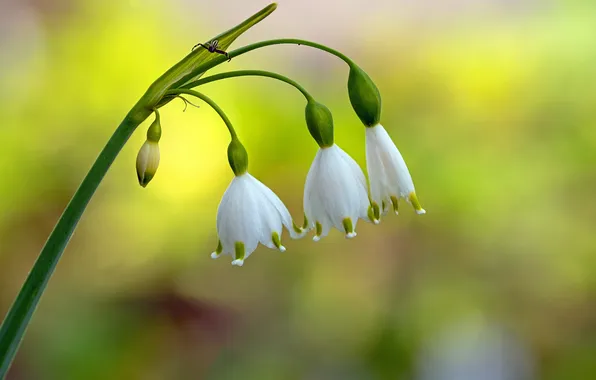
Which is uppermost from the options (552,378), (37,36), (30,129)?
(37,36)

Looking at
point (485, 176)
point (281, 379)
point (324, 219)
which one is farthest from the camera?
point (485, 176)

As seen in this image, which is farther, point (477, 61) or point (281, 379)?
point (477, 61)

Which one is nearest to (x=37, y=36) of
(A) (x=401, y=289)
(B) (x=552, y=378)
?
(A) (x=401, y=289)

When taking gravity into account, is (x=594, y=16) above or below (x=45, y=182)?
above

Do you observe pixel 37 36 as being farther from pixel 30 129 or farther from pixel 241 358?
pixel 241 358

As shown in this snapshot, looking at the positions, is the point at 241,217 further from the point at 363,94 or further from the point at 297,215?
the point at 297,215

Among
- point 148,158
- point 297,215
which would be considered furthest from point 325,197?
point 297,215
